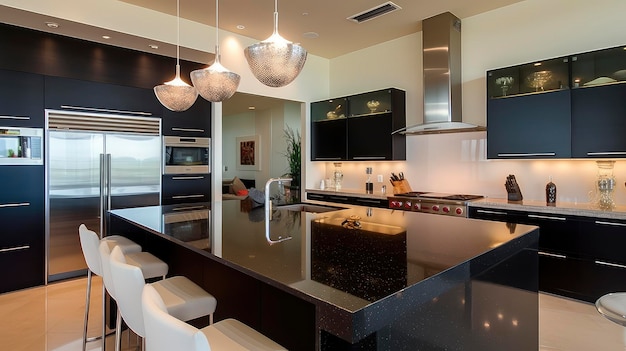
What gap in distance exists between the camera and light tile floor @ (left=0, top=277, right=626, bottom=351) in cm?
247

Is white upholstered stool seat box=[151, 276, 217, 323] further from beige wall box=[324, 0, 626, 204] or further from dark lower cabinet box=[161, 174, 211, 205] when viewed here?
beige wall box=[324, 0, 626, 204]

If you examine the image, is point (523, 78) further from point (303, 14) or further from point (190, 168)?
point (190, 168)

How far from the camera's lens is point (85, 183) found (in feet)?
12.9

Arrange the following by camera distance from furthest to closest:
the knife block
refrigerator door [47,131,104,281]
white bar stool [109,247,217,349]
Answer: the knife block < refrigerator door [47,131,104,281] < white bar stool [109,247,217,349]

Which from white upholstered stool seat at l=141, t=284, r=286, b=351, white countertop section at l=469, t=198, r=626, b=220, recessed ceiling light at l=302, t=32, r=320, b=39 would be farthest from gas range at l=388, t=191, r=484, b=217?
white upholstered stool seat at l=141, t=284, r=286, b=351

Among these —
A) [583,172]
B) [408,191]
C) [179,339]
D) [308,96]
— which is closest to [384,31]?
[308,96]

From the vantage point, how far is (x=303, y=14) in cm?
421

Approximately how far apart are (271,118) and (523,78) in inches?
220

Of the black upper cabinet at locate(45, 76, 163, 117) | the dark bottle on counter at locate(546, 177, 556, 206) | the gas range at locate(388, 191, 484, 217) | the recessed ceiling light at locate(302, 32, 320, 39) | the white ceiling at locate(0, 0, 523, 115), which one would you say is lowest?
the gas range at locate(388, 191, 484, 217)

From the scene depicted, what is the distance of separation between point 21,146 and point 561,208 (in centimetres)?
526

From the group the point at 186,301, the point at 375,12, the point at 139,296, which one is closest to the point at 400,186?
the point at 375,12

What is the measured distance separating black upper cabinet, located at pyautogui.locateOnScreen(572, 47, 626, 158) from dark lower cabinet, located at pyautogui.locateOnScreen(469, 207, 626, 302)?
652mm

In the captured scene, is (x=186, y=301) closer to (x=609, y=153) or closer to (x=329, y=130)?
(x=609, y=153)

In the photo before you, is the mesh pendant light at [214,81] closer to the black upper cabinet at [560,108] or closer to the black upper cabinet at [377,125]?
the black upper cabinet at [377,125]
